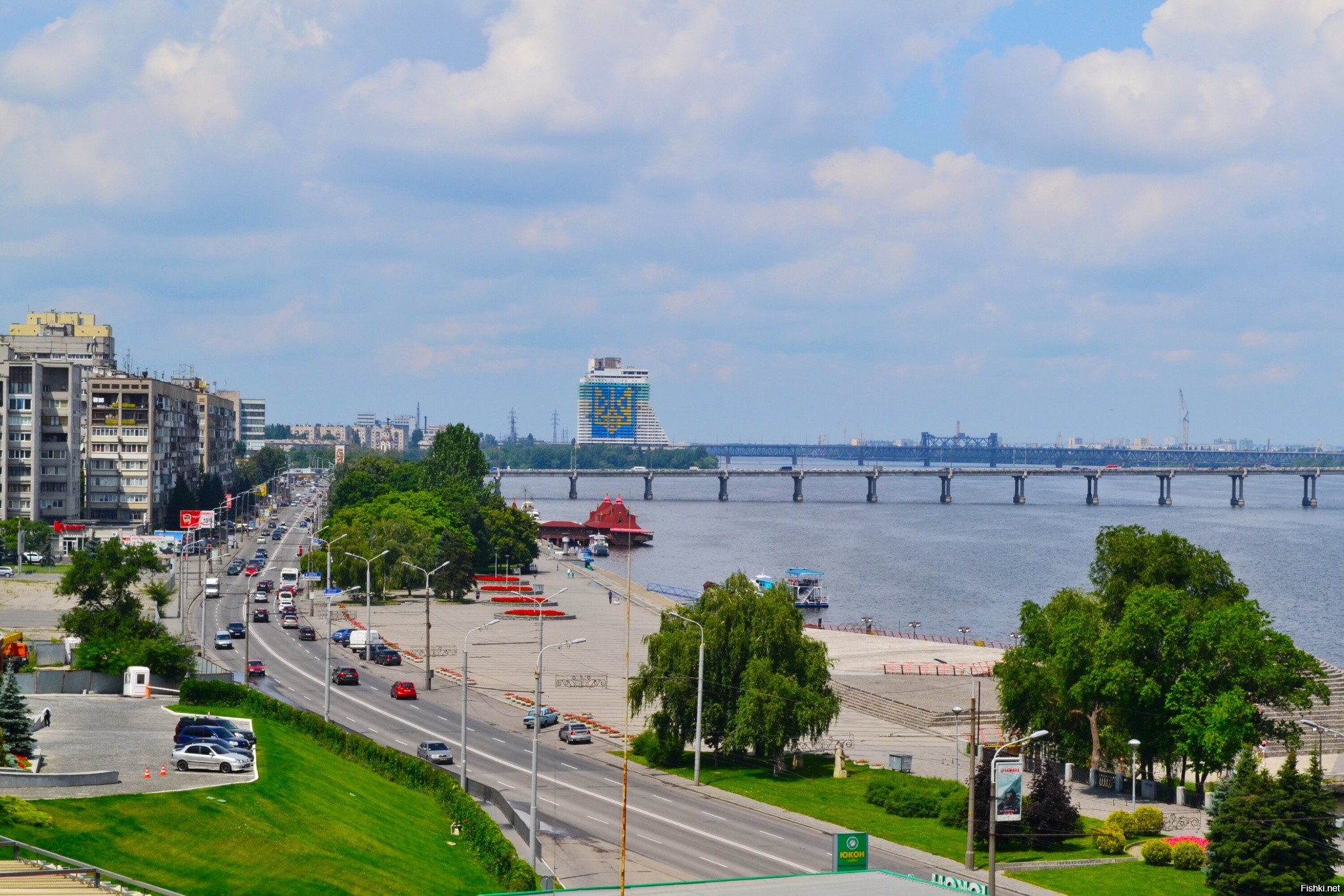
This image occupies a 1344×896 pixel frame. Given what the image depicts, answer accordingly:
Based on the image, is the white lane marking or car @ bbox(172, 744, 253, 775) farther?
car @ bbox(172, 744, 253, 775)

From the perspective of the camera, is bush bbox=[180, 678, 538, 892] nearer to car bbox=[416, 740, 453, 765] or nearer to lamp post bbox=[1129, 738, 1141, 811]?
car bbox=[416, 740, 453, 765]

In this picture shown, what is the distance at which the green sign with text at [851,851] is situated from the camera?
36.1 metres

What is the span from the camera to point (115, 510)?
452 ft

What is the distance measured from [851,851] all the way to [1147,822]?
11823 mm

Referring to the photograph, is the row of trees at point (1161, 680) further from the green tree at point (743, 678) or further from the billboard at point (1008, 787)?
the billboard at point (1008, 787)

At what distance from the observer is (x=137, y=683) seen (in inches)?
2208

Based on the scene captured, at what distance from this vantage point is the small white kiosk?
55938 millimetres

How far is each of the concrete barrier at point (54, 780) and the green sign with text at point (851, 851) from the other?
1898cm

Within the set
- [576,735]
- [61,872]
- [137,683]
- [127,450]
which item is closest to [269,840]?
[61,872]

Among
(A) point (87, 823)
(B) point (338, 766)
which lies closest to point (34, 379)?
(B) point (338, 766)

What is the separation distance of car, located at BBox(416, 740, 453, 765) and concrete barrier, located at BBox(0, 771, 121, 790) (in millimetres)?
13487

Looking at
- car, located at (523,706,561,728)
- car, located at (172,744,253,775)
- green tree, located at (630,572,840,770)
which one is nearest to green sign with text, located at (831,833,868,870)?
green tree, located at (630,572,840,770)

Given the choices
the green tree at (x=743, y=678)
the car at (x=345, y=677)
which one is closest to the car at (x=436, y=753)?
the green tree at (x=743, y=678)

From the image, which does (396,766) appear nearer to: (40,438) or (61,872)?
(61,872)
